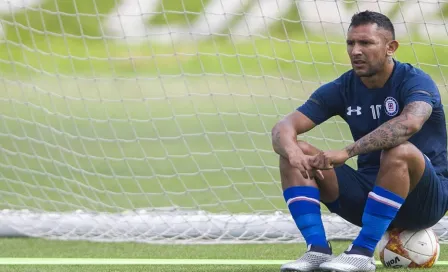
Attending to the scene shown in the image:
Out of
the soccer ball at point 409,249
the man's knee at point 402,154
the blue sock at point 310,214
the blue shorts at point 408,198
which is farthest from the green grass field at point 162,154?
the man's knee at point 402,154

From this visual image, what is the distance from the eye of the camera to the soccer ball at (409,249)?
4.88m

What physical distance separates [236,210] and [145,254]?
1.70 m

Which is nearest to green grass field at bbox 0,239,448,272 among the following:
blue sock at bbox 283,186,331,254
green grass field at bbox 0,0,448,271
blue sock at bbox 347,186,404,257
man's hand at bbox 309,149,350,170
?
green grass field at bbox 0,0,448,271

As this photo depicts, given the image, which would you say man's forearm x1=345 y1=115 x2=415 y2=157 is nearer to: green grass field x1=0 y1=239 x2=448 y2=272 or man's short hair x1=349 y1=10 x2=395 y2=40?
man's short hair x1=349 y1=10 x2=395 y2=40

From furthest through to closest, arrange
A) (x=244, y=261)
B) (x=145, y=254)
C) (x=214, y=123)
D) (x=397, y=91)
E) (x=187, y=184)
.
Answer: (x=214, y=123), (x=187, y=184), (x=145, y=254), (x=244, y=261), (x=397, y=91)

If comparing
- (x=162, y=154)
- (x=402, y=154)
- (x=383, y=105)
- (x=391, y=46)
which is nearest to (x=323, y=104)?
(x=383, y=105)

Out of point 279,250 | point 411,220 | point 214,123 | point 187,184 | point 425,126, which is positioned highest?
point 425,126

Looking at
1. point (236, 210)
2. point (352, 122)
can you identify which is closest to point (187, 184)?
point (236, 210)

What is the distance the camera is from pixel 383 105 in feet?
15.8

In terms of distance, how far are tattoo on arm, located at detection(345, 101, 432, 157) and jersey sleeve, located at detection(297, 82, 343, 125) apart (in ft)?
1.54

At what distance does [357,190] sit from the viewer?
4.91 m

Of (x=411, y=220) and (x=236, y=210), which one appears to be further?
(x=236, y=210)

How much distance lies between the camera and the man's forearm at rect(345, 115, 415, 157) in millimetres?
4445

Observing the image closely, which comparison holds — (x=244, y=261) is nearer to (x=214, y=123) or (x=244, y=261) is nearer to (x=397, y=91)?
(x=397, y=91)
